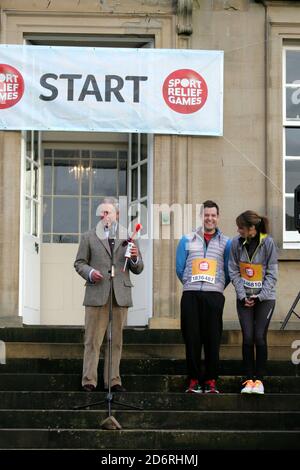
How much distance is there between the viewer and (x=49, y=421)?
8906 millimetres

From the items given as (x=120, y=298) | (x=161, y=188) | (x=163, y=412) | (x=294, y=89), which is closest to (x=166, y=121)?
(x=161, y=188)

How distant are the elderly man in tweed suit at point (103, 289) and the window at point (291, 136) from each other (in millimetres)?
3503

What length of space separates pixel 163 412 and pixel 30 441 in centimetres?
121

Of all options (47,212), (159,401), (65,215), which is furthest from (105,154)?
(159,401)

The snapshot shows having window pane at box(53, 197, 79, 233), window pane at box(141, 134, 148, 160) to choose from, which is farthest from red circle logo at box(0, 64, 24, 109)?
window pane at box(53, 197, 79, 233)

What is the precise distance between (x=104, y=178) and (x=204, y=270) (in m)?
4.33

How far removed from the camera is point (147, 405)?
9.30 meters

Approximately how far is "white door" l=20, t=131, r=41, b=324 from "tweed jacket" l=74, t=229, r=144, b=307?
2695 mm

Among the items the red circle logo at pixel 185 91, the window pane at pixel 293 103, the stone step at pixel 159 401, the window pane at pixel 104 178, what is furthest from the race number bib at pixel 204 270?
the window pane at pixel 104 178

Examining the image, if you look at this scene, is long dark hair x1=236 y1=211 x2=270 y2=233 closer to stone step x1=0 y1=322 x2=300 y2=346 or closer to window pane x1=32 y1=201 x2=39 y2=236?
stone step x1=0 y1=322 x2=300 y2=346

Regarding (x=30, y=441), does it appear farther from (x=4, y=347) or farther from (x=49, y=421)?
(x=4, y=347)

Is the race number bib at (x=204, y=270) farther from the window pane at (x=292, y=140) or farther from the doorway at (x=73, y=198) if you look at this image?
the window pane at (x=292, y=140)

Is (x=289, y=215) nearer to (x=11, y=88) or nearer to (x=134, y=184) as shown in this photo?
(x=134, y=184)

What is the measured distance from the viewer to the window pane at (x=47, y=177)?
13.6 meters
